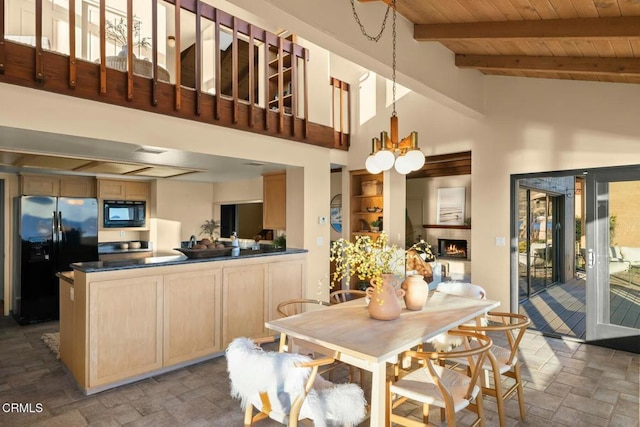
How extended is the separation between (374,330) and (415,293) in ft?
1.88

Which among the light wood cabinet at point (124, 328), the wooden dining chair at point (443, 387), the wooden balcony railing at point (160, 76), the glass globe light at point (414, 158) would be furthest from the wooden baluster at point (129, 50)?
the wooden dining chair at point (443, 387)

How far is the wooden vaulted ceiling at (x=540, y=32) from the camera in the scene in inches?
108

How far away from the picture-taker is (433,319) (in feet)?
8.13

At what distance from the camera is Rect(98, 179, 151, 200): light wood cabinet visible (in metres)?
6.08

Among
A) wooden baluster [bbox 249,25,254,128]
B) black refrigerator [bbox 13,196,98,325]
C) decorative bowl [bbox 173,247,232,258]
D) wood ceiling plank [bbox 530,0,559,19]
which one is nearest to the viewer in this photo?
wood ceiling plank [bbox 530,0,559,19]

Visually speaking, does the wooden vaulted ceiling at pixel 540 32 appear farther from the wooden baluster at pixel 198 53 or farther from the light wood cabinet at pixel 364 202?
the light wood cabinet at pixel 364 202

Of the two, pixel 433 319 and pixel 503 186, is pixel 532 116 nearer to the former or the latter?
pixel 503 186

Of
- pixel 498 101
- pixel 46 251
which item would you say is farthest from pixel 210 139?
pixel 498 101

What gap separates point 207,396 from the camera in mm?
2938

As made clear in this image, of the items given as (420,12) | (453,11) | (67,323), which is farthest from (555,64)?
(67,323)

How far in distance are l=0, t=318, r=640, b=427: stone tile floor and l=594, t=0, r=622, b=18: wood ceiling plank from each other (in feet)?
9.48

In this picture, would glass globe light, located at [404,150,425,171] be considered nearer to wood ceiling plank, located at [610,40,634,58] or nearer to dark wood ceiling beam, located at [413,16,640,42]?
dark wood ceiling beam, located at [413,16,640,42]

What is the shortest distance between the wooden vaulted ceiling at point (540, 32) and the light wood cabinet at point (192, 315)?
3048mm

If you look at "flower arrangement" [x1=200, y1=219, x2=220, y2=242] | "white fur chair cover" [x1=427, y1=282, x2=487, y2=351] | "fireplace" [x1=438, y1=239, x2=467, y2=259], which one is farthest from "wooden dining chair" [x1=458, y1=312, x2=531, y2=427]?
"fireplace" [x1=438, y1=239, x2=467, y2=259]
